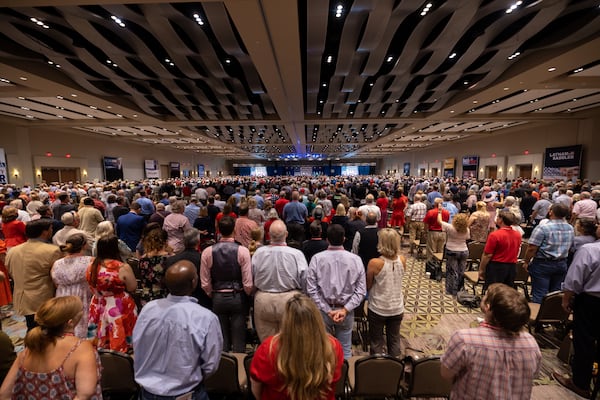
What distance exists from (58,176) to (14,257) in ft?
68.0

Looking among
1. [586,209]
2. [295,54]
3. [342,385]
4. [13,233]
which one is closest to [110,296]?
[342,385]

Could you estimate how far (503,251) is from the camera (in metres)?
3.95

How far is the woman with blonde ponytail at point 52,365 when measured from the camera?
1.54 m

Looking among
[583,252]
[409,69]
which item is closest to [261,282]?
[583,252]

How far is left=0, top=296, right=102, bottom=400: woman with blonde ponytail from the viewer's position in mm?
1538

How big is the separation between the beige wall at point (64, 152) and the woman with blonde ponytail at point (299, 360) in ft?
66.7

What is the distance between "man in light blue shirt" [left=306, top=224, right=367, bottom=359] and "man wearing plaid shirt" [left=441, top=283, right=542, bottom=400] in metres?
1.20

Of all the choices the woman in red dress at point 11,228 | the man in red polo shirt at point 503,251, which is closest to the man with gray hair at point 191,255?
the woman in red dress at point 11,228

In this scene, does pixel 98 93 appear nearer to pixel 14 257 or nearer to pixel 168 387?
pixel 14 257

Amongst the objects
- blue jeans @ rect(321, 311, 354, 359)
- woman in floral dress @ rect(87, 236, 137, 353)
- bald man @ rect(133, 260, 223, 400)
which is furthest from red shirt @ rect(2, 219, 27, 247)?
blue jeans @ rect(321, 311, 354, 359)

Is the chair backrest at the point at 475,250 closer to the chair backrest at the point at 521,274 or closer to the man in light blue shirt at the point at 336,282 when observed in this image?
the chair backrest at the point at 521,274

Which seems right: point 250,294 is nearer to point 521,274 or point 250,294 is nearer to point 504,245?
point 504,245

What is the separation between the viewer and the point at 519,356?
1.52m

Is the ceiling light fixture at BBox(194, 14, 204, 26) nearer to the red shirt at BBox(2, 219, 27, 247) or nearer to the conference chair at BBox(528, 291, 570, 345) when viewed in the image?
the red shirt at BBox(2, 219, 27, 247)
